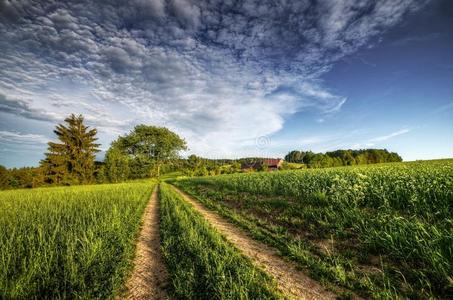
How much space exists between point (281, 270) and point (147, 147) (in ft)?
215

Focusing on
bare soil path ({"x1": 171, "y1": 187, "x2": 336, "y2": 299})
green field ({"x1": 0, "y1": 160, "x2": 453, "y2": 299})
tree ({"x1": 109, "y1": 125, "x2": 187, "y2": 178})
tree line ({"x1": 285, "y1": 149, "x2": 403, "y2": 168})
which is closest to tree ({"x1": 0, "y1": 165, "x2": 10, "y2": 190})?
tree ({"x1": 109, "y1": 125, "x2": 187, "y2": 178})

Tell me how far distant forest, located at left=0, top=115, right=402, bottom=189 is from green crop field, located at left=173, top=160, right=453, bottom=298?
45.8 meters

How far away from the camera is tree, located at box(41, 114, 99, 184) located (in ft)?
131

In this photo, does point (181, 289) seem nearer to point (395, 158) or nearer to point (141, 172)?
point (141, 172)

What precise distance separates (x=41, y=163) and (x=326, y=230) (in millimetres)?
50756

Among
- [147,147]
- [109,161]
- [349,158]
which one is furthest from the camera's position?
[349,158]

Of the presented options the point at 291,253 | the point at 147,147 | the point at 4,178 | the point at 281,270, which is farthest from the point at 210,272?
the point at 147,147

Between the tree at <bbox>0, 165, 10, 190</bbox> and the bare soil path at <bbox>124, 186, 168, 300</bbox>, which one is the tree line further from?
the tree at <bbox>0, 165, 10, 190</bbox>

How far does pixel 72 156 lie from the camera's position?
1714 inches

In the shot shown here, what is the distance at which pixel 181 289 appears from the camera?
3.80m

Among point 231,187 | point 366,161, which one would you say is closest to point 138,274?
point 231,187

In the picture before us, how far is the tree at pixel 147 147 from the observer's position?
6320 centimetres

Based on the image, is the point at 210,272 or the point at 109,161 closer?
the point at 210,272

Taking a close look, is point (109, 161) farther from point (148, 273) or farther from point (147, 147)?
point (148, 273)
